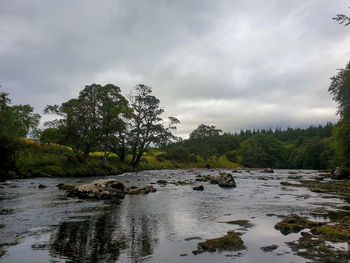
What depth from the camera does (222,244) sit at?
8.51 meters

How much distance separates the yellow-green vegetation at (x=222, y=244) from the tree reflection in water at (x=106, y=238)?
184 centimetres

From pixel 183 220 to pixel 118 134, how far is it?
151 feet

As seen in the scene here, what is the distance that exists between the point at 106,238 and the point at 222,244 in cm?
446

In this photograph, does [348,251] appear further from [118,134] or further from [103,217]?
[118,134]

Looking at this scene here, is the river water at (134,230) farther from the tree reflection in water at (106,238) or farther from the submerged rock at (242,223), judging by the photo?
the submerged rock at (242,223)

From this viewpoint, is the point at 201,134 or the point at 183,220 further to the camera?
the point at 201,134

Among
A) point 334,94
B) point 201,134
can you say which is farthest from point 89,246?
point 201,134

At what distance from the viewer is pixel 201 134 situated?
604 feet

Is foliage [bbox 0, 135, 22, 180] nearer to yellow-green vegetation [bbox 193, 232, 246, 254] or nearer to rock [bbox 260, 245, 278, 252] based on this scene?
yellow-green vegetation [bbox 193, 232, 246, 254]

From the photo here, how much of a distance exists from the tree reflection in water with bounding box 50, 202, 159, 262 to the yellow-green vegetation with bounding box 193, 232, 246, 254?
1.84m

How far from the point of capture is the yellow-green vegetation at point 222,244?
322 inches

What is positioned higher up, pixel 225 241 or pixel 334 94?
pixel 334 94

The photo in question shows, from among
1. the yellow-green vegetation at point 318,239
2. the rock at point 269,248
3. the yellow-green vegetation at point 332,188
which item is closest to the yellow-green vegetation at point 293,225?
the yellow-green vegetation at point 318,239

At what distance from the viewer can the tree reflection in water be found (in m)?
7.63
